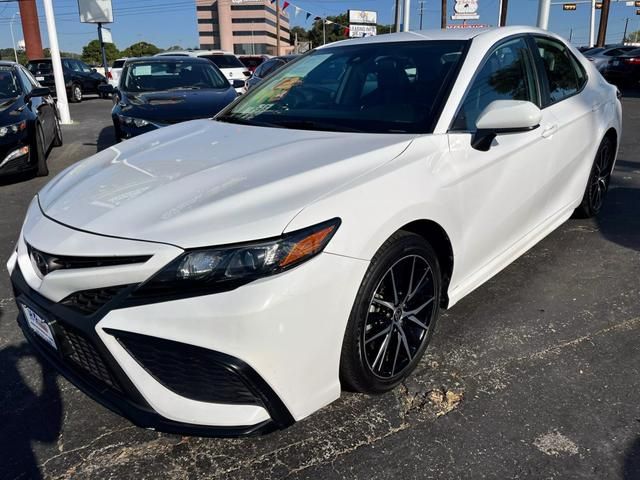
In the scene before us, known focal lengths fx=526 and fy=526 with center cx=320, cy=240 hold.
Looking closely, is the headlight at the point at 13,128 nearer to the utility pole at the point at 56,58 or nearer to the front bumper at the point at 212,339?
the front bumper at the point at 212,339

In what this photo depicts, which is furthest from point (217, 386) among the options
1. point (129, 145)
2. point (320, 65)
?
point (320, 65)

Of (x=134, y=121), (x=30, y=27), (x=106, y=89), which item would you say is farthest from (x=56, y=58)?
(x=30, y=27)

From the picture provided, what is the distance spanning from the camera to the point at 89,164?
8.86 feet

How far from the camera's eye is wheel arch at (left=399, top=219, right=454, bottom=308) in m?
2.24

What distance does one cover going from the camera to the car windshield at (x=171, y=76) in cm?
721

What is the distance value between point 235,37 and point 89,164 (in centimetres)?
9769

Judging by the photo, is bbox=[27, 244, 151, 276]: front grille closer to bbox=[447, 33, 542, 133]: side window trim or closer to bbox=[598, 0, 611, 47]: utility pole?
bbox=[447, 33, 542, 133]: side window trim

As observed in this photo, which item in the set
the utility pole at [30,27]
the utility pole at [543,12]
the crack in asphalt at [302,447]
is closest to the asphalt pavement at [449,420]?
the crack in asphalt at [302,447]

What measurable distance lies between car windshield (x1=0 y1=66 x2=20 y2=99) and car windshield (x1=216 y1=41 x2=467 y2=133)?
189 inches

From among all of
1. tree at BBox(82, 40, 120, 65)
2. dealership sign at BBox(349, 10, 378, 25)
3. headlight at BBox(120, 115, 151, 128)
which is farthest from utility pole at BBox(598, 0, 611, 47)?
tree at BBox(82, 40, 120, 65)

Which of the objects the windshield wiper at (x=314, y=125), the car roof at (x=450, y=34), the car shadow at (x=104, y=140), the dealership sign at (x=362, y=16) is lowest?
the car shadow at (x=104, y=140)

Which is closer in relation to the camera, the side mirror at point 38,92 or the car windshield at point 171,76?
the side mirror at point 38,92

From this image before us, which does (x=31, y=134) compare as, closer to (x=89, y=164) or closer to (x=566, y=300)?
(x=89, y=164)

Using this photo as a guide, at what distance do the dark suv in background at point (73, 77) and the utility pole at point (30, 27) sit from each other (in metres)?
12.4
